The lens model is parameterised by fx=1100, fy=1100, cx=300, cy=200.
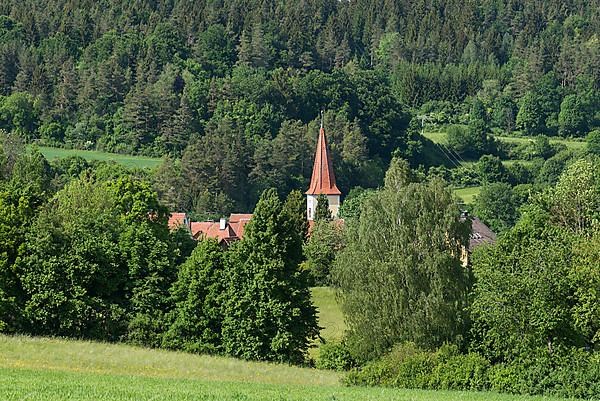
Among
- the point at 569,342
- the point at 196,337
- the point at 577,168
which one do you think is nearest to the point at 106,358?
the point at 196,337

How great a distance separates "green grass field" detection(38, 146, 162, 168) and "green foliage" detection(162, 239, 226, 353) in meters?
82.3

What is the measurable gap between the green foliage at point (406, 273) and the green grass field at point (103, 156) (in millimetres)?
84989

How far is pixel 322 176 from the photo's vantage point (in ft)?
361

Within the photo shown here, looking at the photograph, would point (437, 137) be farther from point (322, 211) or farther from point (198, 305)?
point (198, 305)

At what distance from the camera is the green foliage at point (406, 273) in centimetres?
4206

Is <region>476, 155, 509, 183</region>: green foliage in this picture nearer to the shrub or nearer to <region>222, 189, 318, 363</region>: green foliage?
<region>222, 189, 318, 363</region>: green foliage

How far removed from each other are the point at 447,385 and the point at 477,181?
Result: 10528 cm

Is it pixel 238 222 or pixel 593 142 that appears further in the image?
pixel 593 142

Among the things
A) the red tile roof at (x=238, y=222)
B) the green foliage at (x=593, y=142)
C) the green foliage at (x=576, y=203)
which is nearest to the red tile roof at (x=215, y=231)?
the red tile roof at (x=238, y=222)

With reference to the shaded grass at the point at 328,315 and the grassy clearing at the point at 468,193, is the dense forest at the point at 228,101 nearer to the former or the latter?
the grassy clearing at the point at 468,193

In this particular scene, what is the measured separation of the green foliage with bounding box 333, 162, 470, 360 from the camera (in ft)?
138

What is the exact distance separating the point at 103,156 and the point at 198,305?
300ft

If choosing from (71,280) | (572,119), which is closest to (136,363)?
(71,280)

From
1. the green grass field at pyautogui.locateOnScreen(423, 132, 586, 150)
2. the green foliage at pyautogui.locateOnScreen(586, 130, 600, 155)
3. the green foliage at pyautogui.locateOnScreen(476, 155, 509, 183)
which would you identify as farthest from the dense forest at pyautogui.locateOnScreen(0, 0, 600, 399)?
the green grass field at pyautogui.locateOnScreen(423, 132, 586, 150)
